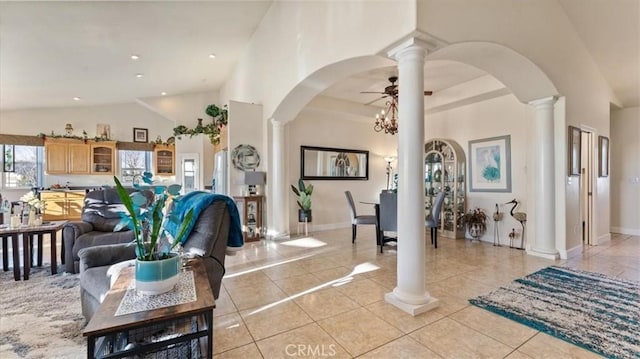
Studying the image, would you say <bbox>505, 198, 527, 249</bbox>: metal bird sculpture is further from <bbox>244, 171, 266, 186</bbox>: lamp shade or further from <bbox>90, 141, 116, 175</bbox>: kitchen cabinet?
<bbox>90, 141, 116, 175</bbox>: kitchen cabinet

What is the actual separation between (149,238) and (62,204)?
779cm

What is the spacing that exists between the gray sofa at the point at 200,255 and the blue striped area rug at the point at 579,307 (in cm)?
229

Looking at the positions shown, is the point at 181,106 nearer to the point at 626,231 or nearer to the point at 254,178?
the point at 254,178

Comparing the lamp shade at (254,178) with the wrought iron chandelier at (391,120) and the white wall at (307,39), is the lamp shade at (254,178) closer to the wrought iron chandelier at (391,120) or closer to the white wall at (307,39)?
the white wall at (307,39)

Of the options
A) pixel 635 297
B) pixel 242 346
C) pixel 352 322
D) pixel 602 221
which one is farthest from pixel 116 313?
pixel 602 221

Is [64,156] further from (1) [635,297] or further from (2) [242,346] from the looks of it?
(1) [635,297]

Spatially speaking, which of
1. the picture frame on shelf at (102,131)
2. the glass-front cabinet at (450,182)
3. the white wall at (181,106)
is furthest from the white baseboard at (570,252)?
the picture frame on shelf at (102,131)

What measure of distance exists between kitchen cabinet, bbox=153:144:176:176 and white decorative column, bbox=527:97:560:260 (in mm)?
8675

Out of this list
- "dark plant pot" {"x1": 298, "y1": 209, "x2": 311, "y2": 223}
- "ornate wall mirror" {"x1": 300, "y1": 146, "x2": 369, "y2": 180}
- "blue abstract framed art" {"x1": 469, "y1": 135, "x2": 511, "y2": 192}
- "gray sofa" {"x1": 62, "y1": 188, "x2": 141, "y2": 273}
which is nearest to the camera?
"gray sofa" {"x1": 62, "y1": 188, "x2": 141, "y2": 273}

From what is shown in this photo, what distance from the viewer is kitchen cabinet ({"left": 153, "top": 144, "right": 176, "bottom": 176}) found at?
27.4 ft

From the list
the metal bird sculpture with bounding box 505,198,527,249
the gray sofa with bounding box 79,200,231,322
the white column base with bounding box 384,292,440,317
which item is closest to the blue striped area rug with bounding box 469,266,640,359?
the white column base with bounding box 384,292,440,317

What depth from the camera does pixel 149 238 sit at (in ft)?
5.40

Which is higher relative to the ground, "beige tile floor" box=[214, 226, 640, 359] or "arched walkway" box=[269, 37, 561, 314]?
"arched walkway" box=[269, 37, 561, 314]

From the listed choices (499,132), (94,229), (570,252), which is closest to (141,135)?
(94,229)
